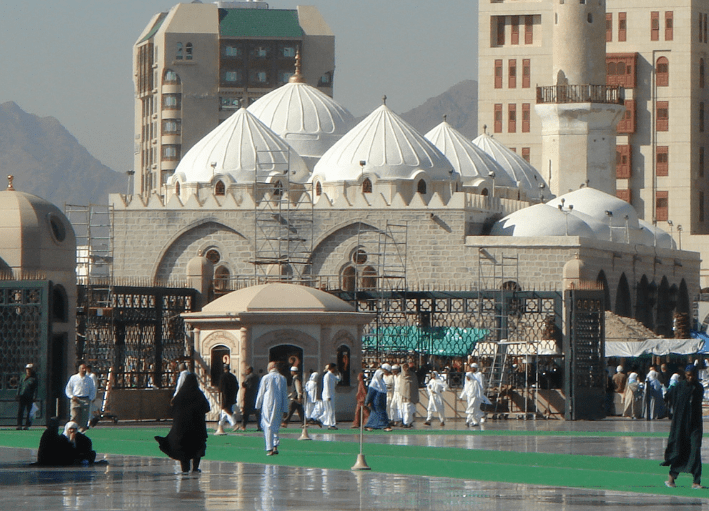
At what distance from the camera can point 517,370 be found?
29.0m

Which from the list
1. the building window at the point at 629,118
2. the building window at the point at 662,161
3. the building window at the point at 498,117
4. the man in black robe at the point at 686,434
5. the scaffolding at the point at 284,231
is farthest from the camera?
the building window at the point at 498,117

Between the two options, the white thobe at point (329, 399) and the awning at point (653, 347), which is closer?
the white thobe at point (329, 399)

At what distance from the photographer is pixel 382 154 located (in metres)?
42.7

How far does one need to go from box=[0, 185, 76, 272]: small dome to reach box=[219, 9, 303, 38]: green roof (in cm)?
6927

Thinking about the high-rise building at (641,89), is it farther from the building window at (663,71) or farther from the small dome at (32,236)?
the small dome at (32,236)

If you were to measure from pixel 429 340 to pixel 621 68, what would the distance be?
3591cm

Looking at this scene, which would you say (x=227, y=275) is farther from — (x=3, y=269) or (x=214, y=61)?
(x=214, y=61)

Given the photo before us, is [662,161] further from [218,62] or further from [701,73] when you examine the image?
[218,62]

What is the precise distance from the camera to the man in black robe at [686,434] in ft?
45.1

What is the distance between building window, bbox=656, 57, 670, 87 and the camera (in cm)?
6575

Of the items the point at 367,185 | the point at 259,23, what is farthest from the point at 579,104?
the point at 259,23

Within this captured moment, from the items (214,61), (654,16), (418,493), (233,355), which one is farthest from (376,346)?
(214,61)

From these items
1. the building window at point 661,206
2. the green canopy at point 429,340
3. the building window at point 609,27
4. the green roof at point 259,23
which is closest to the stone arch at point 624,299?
the green canopy at point 429,340

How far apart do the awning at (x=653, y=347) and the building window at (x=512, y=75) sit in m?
36.1
